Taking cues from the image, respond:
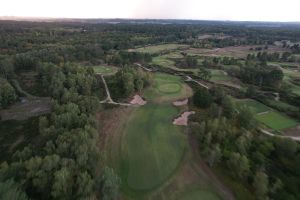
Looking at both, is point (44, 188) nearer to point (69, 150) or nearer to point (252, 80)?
point (69, 150)

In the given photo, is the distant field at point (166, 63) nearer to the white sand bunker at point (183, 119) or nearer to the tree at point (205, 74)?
the tree at point (205, 74)

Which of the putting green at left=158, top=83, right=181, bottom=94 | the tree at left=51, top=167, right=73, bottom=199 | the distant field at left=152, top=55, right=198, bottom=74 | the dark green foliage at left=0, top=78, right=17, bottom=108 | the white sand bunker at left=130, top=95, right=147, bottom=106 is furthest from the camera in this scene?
the distant field at left=152, top=55, right=198, bottom=74

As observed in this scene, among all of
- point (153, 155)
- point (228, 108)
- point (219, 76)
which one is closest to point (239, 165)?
point (153, 155)

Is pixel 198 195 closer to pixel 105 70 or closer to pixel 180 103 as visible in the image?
pixel 180 103

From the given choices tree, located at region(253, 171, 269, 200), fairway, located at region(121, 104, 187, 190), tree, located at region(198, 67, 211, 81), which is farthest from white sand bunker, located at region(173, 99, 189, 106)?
tree, located at region(253, 171, 269, 200)

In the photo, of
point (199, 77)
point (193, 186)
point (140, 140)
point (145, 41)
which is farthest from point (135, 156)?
point (145, 41)

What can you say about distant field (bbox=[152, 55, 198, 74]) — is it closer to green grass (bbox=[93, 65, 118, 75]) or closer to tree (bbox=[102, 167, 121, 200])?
green grass (bbox=[93, 65, 118, 75])
